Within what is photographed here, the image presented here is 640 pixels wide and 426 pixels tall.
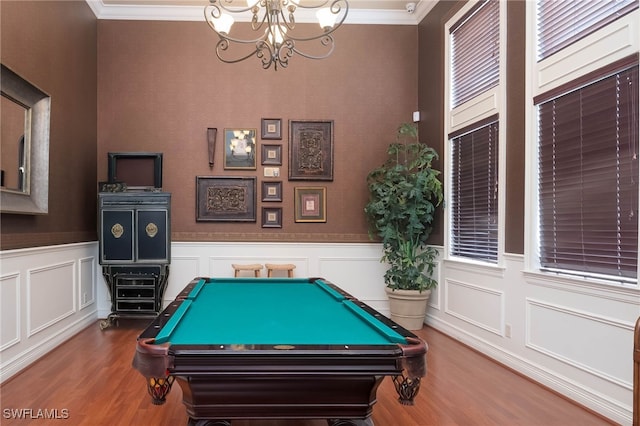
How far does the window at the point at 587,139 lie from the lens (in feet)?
7.98

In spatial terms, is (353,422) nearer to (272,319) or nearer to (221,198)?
(272,319)

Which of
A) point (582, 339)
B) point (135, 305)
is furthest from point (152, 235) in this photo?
point (582, 339)

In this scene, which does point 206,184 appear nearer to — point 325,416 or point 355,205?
point 355,205

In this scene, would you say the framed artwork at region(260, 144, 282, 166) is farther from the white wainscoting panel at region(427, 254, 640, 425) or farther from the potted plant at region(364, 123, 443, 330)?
the white wainscoting panel at region(427, 254, 640, 425)

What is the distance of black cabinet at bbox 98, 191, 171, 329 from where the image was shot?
4.39 metres

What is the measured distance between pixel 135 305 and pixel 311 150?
2746mm

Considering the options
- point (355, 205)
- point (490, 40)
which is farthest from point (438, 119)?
point (355, 205)

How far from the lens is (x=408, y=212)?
4.54m

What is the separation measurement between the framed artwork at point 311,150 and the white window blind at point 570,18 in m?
2.62

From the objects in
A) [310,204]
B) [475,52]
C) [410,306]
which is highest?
[475,52]

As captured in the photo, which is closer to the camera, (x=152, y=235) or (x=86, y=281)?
(x=152, y=235)

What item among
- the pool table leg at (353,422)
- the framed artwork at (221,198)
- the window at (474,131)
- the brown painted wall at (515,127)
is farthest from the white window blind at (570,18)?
the framed artwork at (221,198)

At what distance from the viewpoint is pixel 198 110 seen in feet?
16.8

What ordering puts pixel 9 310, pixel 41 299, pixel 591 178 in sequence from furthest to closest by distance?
pixel 41 299 < pixel 9 310 < pixel 591 178
